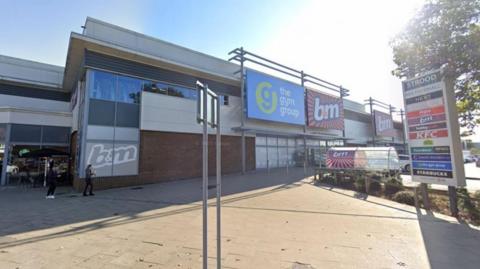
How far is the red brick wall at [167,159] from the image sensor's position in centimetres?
1410

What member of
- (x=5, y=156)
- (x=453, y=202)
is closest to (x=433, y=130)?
(x=453, y=202)

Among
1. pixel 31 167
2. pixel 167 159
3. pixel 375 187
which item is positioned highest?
pixel 167 159

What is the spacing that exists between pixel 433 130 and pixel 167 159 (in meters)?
13.4

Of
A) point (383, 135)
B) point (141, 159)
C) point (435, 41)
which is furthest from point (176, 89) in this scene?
point (383, 135)

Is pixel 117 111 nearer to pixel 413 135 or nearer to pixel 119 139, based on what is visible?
pixel 119 139

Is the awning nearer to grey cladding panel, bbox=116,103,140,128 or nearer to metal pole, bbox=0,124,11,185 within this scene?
grey cladding panel, bbox=116,103,140,128

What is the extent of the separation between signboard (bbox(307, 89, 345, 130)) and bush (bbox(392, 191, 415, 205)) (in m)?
16.4

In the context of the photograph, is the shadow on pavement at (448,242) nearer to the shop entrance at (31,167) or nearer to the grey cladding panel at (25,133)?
the shop entrance at (31,167)

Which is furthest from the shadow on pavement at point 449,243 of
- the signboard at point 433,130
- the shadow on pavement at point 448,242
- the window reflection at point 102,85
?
the window reflection at point 102,85

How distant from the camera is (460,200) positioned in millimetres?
7418

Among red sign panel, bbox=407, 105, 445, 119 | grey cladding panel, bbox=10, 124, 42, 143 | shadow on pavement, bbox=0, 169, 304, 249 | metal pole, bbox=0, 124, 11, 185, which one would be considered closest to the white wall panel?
grey cladding panel, bbox=10, 124, 42, 143

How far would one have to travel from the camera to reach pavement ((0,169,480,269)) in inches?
159

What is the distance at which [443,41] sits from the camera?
724 centimetres

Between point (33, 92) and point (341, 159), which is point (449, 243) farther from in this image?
point (33, 92)
